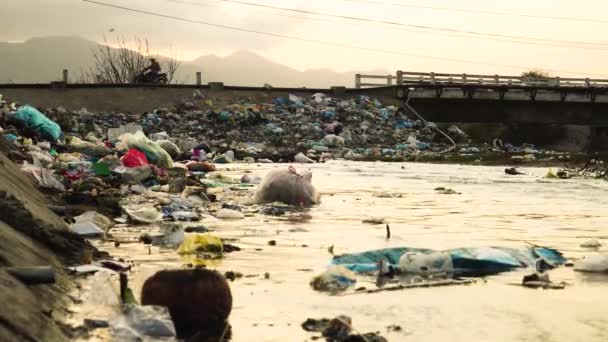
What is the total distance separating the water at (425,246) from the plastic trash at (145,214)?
46 centimetres

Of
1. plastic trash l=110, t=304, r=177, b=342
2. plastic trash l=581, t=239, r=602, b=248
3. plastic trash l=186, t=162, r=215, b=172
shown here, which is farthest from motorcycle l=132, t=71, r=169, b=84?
plastic trash l=110, t=304, r=177, b=342

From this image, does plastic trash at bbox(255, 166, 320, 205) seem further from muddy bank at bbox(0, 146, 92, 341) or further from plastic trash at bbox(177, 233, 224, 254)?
plastic trash at bbox(177, 233, 224, 254)

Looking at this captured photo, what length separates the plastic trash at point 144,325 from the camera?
2.72 m

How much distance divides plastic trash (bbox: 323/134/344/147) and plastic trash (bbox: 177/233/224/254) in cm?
1754

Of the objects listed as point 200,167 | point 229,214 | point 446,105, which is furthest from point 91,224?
point 446,105

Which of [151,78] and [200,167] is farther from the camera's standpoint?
[151,78]

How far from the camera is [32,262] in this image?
11.2ft

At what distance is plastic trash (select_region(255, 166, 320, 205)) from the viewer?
7797mm

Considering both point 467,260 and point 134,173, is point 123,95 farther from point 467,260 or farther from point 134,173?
point 467,260

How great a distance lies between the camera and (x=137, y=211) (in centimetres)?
637

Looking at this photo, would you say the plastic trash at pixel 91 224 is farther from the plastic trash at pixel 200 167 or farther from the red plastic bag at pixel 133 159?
the plastic trash at pixel 200 167

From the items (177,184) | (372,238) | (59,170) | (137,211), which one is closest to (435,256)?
(372,238)

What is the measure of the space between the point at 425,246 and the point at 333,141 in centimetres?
1713

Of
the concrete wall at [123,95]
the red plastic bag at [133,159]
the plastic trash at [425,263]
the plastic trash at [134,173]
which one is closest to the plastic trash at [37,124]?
A: the red plastic bag at [133,159]
